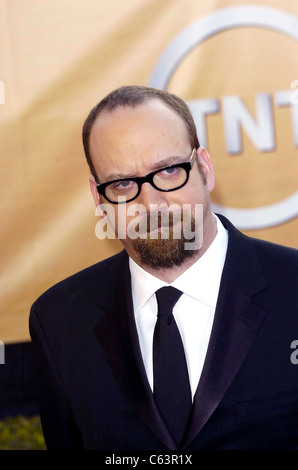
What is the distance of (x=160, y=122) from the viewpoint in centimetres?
158

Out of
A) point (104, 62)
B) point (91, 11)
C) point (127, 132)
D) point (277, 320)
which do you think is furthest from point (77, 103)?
point (277, 320)

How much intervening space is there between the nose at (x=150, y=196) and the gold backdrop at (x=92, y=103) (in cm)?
86

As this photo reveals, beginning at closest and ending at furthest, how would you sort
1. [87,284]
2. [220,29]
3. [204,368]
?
[204,368] < [87,284] < [220,29]

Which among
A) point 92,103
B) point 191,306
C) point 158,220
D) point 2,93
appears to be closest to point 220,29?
point 92,103

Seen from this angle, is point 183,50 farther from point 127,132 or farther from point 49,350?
point 49,350

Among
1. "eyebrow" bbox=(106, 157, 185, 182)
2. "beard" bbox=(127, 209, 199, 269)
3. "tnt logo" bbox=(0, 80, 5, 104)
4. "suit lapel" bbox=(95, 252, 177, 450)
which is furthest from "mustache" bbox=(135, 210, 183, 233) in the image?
"tnt logo" bbox=(0, 80, 5, 104)

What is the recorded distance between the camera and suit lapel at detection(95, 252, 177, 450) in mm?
1497

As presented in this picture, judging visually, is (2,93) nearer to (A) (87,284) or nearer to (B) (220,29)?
(B) (220,29)

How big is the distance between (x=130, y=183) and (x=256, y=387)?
0.56 m

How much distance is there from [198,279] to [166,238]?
13 cm

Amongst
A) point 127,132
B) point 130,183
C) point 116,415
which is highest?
point 127,132

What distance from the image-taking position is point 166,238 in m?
1.54

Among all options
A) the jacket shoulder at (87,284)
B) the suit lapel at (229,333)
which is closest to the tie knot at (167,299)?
the suit lapel at (229,333)

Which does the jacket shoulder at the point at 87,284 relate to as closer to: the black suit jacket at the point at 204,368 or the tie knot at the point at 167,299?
the black suit jacket at the point at 204,368
